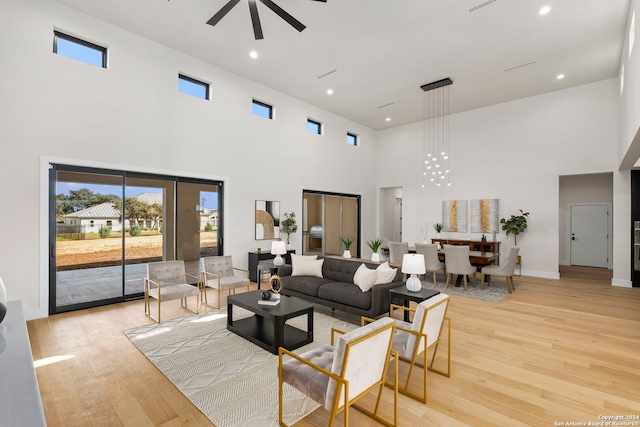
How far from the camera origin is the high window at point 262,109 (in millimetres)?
7816

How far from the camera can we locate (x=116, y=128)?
213 inches

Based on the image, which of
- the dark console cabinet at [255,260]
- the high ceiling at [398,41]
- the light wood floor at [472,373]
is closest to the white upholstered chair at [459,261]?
the light wood floor at [472,373]

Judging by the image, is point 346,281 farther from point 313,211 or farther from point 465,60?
point 465,60

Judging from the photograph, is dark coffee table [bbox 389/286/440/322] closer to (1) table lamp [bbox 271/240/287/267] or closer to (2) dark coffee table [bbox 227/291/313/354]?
(2) dark coffee table [bbox 227/291/313/354]

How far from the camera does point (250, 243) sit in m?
7.55

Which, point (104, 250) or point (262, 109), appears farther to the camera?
point (262, 109)

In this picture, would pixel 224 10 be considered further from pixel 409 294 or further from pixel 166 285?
pixel 409 294

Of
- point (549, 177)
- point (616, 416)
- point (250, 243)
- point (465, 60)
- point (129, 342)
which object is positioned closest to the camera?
point (616, 416)

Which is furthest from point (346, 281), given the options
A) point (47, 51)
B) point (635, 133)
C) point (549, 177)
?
point (549, 177)

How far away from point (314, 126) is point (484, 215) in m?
5.62

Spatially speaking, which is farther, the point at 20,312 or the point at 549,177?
the point at 549,177

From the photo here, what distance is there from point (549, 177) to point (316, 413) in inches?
335

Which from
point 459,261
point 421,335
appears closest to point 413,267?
point 421,335

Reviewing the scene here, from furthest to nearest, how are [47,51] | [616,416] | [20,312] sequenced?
[47,51]
[616,416]
[20,312]
